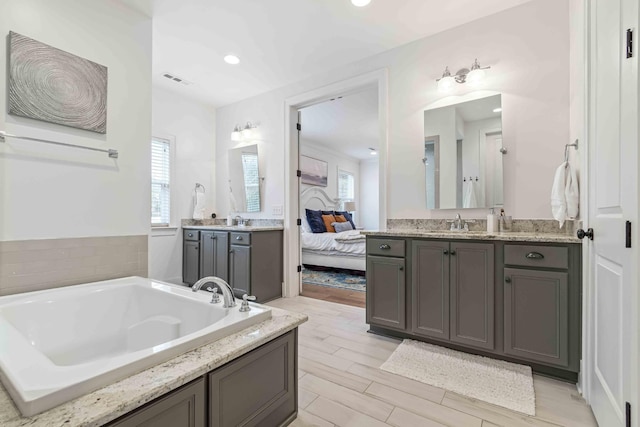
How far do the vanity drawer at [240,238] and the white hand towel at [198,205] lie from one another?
3.31ft

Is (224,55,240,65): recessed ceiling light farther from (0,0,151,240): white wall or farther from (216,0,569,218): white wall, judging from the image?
(216,0,569,218): white wall

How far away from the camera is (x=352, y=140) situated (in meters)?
6.36

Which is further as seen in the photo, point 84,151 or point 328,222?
point 328,222

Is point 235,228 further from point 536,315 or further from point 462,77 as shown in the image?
point 536,315

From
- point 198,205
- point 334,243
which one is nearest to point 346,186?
point 334,243

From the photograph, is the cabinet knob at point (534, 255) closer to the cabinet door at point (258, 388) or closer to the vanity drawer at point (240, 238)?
the cabinet door at point (258, 388)

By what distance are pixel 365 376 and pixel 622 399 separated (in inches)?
47.1

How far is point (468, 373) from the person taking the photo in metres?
1.87

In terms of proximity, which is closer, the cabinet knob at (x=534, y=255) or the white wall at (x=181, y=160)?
the cabinet knob at (x=534, y=255)

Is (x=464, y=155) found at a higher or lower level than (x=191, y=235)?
higher

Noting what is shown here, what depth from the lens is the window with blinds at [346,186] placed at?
25.0 ft

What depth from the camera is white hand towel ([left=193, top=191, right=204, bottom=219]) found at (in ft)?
13.6

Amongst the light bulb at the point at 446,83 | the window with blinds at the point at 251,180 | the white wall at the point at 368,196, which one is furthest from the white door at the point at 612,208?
the white wall at the point at 368,196

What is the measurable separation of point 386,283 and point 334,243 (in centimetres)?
240
